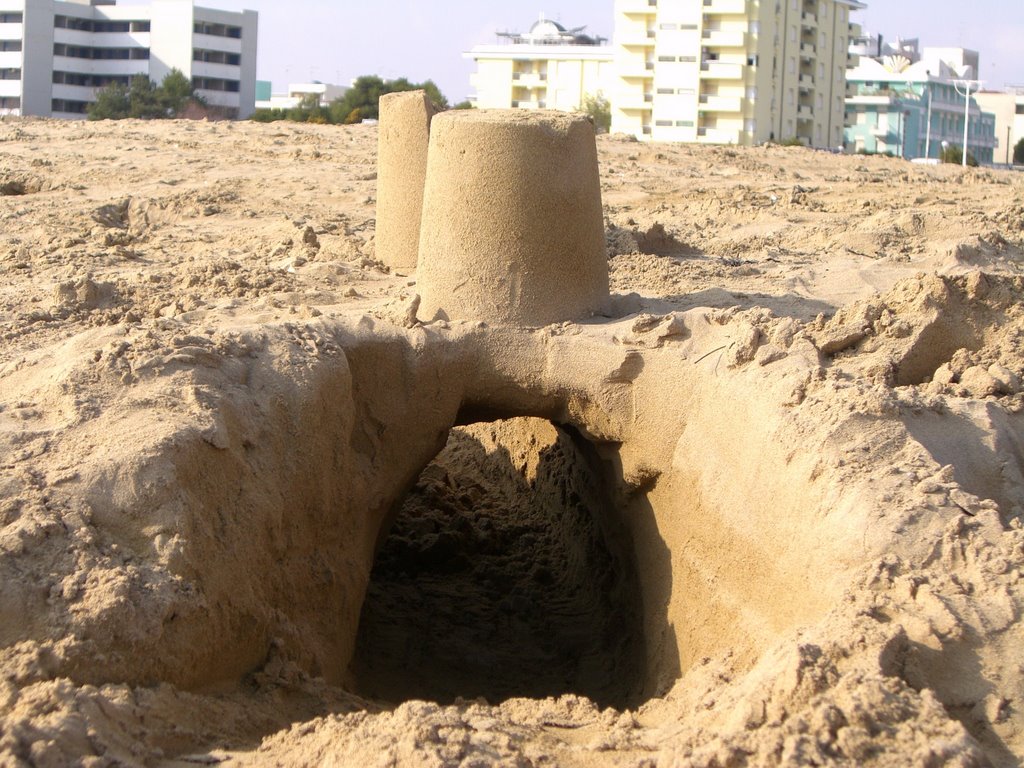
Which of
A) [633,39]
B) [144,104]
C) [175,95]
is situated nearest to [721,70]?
[633,39]

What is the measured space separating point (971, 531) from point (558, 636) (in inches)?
101

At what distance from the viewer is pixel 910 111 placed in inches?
1939

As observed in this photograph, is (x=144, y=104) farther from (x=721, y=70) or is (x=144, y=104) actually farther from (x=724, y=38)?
(x=724, y=38)

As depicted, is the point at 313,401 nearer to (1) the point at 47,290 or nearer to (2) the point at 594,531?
(2) the point at 594,531

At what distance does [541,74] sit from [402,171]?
131 feet

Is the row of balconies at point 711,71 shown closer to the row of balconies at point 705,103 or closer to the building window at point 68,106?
the row of balconies at point 705,103

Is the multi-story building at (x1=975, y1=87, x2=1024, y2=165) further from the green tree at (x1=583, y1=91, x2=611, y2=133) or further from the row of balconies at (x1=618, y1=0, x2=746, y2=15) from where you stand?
the row of balconies at (x1=618, y1=0, x2=746, y2=15)

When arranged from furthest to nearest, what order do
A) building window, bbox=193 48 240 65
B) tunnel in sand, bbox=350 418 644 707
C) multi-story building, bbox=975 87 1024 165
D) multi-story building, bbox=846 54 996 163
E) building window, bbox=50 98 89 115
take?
multi-story building, bbox=975 87 1024 165, multi-story building, bbox=846 54 996 163, building window, bbox=193 48 240 65, building window, bbox=50 98 89 115, tunnel in sand, bbox=350 418 644 707

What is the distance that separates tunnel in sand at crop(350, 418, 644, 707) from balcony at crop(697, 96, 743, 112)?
32.3 metres

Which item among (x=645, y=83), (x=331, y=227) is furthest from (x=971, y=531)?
(x=645, y=83)

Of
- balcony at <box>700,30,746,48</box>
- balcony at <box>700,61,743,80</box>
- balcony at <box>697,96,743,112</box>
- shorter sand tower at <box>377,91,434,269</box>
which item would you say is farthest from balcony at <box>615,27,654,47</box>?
shorter sand tower at <box>377,91,434,269</box>

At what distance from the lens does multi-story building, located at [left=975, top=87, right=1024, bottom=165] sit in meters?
53.3

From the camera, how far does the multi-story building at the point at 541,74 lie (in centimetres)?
4378

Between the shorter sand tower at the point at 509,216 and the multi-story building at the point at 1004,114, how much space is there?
53593mm
